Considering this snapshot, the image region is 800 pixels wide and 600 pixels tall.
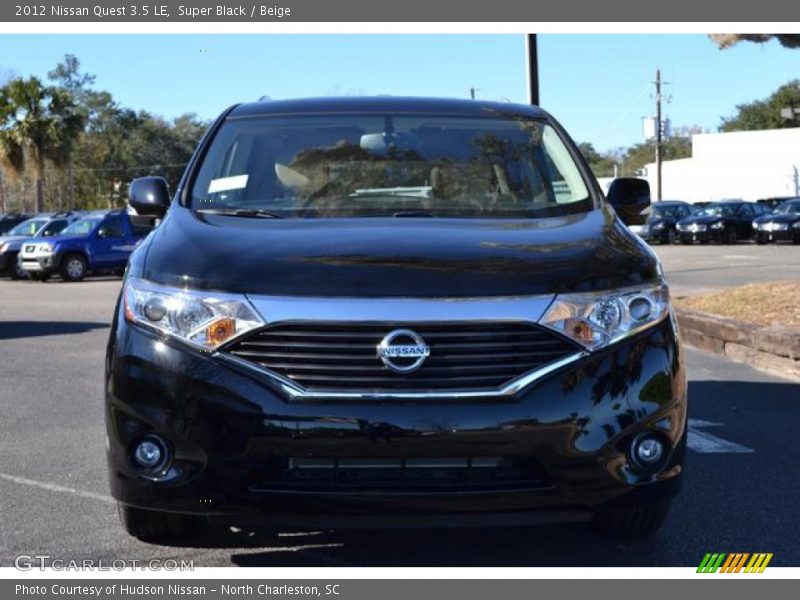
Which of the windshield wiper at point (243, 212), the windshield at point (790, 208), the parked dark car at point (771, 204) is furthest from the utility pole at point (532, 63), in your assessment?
the parked dark car at point (771, 204)

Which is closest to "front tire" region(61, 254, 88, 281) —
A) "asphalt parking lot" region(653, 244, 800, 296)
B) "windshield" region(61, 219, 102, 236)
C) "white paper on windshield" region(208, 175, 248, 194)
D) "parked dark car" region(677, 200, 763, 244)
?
"windshield" region(61, 219, 102, 236)

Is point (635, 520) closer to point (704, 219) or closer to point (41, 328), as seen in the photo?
point (41, 328)

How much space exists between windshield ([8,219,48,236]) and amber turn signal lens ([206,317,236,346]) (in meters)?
26.5

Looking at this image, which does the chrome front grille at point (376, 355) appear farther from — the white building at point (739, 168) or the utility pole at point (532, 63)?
the white building at point (739, 168)

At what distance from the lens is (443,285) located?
3457mm

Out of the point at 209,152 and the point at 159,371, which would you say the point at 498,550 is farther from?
the point at 209,152

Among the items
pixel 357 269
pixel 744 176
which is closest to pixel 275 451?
pixel 357 269

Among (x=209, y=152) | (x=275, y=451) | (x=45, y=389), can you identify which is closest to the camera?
(x=275, y=451)

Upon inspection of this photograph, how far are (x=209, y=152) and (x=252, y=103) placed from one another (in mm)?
577

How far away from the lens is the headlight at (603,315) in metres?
3.49

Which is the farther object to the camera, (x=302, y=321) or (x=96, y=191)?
(x=96, y=191)

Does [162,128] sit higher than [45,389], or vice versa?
[162,128]

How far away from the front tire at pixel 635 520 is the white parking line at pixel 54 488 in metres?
2.28
